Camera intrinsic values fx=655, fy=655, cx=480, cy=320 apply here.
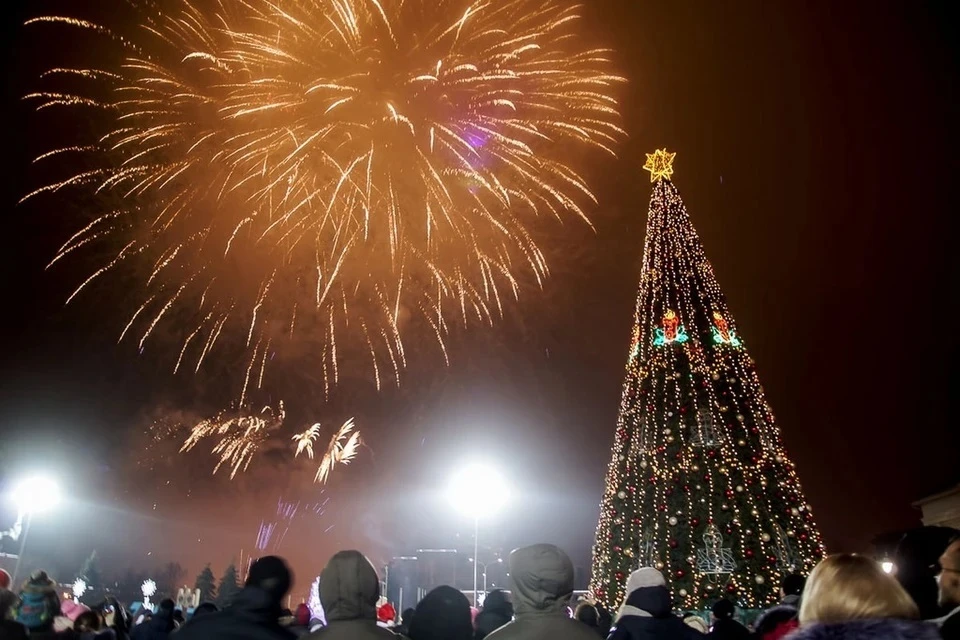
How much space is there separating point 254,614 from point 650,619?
2638 millimetres

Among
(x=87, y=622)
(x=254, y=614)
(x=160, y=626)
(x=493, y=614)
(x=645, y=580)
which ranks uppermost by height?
(x=645, y=580)

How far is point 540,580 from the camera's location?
11.0 ft

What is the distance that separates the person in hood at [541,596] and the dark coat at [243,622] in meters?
1.32

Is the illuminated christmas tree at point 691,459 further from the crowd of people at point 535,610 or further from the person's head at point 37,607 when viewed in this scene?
the person's head at point 37,607

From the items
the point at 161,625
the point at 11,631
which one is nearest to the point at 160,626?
the point at 161,625

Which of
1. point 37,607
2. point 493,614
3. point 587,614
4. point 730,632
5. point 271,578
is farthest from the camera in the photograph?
point 587,614

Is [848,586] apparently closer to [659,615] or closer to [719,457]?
[659,615]

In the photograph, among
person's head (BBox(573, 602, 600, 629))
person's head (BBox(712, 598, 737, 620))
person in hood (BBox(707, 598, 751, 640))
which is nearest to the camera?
person in hood (BBox(707, 598, 751, 640))

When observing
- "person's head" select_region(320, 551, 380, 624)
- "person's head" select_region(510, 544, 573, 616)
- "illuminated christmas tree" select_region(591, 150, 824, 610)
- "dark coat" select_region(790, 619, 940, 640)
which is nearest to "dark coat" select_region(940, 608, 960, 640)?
"dark coat" select_region(790, 619, 940, 640)

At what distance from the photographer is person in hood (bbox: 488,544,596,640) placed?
326cm

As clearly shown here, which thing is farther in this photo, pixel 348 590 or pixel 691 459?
pixel 691 459

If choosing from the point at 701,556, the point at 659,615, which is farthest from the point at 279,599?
the point at 701,556

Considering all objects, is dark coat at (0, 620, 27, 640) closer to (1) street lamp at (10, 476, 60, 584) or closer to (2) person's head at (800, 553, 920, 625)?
(2) person's head at (800, 553, 920, 625)

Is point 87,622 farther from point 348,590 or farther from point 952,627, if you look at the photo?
point 952,627
